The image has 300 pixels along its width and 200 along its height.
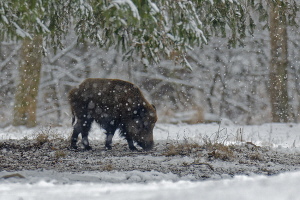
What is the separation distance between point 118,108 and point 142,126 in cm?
60

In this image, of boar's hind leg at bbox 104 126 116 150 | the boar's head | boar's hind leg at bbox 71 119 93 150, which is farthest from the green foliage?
boar's hind leg at bbox 104 126 116 150

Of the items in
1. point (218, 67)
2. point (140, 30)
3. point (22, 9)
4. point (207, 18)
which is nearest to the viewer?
point (22, 9)

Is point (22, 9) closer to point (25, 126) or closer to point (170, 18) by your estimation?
point (170, 18)

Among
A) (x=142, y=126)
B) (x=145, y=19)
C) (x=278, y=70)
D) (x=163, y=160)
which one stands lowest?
(x=163, y=160)

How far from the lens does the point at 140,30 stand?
643cm

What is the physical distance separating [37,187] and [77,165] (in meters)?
2.27

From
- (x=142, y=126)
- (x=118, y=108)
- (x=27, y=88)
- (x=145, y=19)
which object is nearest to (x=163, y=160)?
(x=142, y=126)

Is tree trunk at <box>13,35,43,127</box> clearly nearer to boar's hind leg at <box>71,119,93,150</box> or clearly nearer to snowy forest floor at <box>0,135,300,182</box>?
snowy forest floor at <box>0,135,300,182</box>

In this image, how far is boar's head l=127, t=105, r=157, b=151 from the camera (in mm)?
8867

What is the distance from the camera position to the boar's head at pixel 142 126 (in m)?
8.87

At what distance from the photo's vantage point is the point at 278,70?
630 inches

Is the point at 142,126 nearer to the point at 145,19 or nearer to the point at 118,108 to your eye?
the point at 118,108

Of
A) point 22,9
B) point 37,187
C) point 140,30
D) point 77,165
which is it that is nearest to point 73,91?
point 77,165

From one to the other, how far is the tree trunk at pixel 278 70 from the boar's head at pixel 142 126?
27.6 feet
